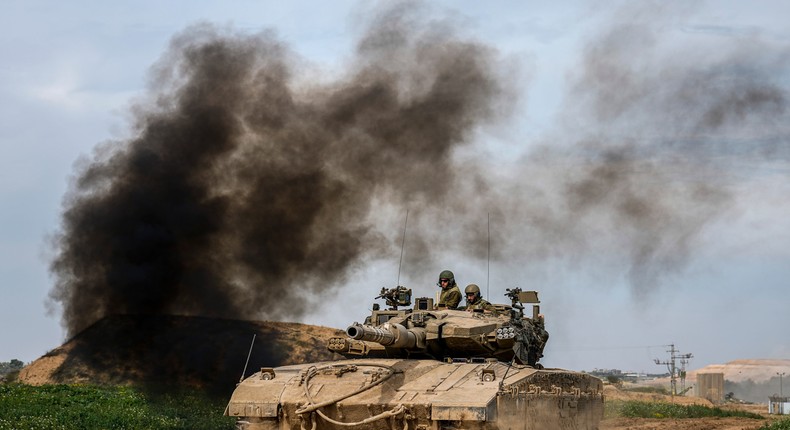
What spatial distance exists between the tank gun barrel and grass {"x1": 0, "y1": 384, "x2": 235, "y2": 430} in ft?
33.8

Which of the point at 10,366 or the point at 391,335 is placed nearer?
the point at 391,335

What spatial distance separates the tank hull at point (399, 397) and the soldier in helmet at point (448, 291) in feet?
11.9

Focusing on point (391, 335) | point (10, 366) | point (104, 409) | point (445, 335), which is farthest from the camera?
point (10, 366)

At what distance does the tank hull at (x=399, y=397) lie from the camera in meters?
16.4

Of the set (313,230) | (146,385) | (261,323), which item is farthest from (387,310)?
(261,323)

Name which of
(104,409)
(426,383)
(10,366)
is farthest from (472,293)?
(10,366)

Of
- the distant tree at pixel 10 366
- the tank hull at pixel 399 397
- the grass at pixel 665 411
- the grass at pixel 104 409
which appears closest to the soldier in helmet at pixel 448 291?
the tank hull at pixel 399 397


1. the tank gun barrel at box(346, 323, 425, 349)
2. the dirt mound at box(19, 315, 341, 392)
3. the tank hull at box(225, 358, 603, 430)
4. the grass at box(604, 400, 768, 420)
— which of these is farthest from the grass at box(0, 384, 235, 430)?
the grass at box(604, 400, 768, 420)

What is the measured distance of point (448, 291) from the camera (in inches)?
888

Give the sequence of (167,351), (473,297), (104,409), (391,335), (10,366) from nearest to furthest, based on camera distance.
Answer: (391,335)
(473,297)
(104,409)
(167,351)
(10,366)

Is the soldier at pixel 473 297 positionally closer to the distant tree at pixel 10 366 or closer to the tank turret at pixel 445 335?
the tank turret at pixel 445 335

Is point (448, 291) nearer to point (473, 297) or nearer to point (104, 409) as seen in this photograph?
point (473, 297)

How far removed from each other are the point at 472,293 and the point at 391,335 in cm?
370

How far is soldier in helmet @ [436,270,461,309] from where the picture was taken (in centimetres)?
2241
